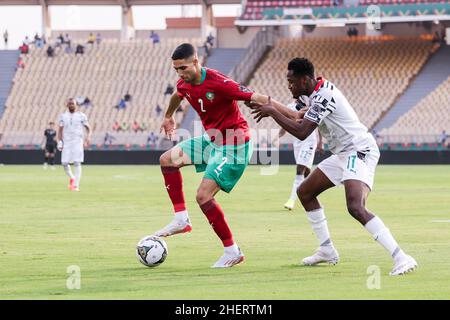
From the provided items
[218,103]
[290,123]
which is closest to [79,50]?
[218,103]

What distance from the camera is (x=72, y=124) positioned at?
100.0ft

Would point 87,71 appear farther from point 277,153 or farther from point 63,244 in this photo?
point 63,244

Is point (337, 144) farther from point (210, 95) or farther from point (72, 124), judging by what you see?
point (72, 124)

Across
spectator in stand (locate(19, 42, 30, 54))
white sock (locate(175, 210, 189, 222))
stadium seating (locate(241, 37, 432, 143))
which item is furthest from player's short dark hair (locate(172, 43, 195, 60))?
spectator in stand (locate(19, 42, 30, 54))

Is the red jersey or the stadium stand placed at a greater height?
the red jersey

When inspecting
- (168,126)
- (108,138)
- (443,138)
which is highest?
(168,126)

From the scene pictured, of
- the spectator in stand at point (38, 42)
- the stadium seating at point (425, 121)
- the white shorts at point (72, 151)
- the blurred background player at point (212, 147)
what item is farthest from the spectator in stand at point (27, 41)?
the blurred background player at point (212, 147)

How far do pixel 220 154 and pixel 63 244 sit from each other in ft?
11.3

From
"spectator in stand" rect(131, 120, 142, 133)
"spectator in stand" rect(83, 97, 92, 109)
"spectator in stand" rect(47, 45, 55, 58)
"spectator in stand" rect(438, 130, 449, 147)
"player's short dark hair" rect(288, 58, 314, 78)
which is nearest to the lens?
"player's short dark hair" rect(288, 58, 314, 78)

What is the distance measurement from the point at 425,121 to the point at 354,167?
4469 centimetres

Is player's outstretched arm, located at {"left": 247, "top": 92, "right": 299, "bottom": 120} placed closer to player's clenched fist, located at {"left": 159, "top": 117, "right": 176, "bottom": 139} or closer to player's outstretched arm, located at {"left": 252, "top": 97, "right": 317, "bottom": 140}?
player's outstretched arm, located at {"left": 252, "top": 97, "right": 317, "bottom": 140}

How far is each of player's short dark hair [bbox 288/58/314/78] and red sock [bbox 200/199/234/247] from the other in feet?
5.96

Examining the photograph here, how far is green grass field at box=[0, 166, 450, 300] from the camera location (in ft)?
32.3
